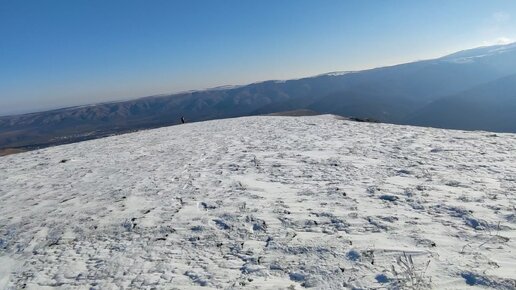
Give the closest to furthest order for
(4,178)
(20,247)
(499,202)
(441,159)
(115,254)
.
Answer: (115,254) < (20,247) < (499,202) < (441,159) < (4,178)

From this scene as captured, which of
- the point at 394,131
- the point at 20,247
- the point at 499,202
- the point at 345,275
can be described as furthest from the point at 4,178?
the point at 394,131

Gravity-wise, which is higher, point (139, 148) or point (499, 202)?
point (139, 148)

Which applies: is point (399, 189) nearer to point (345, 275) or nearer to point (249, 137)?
point (345, 275)

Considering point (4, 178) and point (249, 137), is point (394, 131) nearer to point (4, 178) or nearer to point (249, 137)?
point (249, 137)

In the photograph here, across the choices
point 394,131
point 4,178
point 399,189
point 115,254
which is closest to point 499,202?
point 399,189

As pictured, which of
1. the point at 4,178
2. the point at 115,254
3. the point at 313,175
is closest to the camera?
the point at 115,254

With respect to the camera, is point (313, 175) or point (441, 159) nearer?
point (313, 175)
